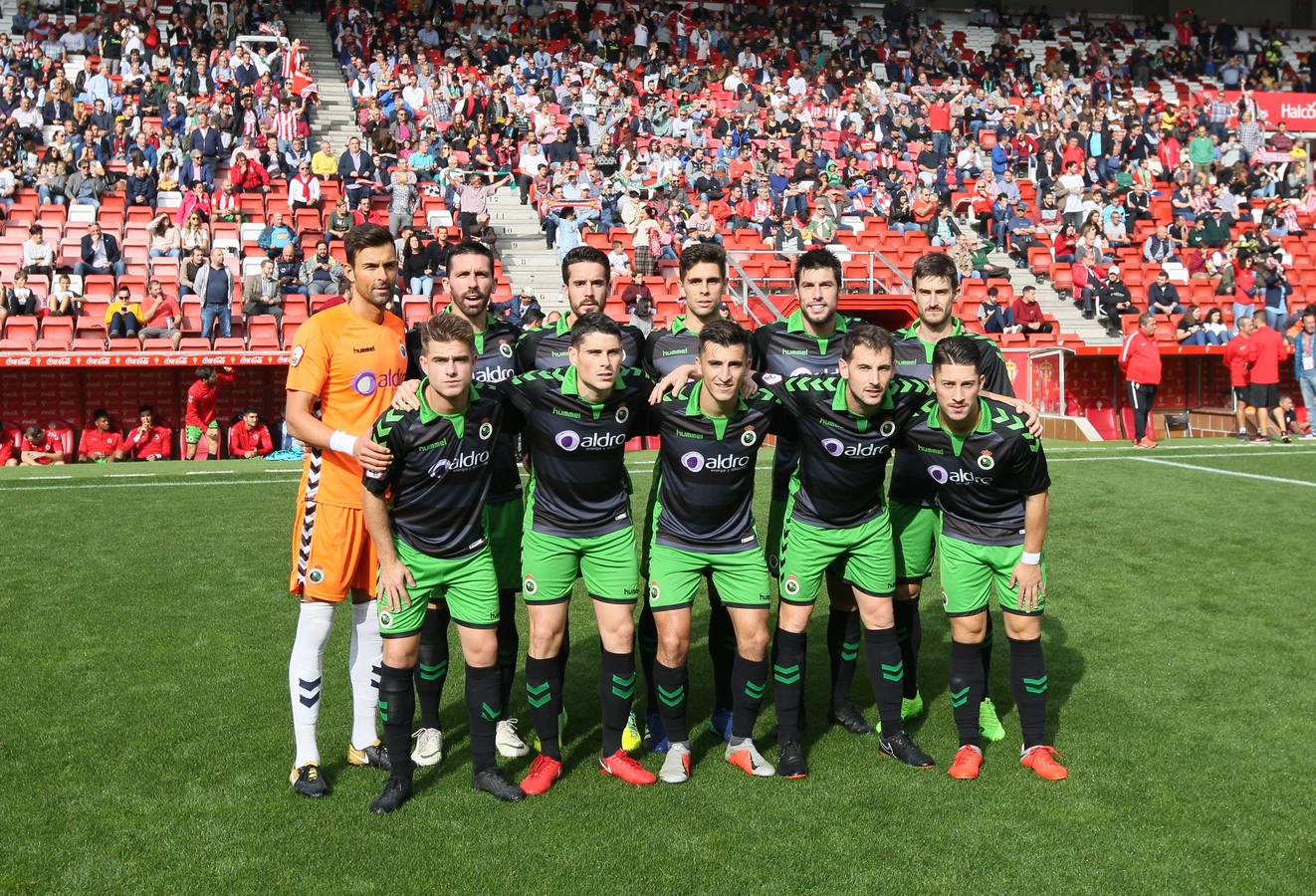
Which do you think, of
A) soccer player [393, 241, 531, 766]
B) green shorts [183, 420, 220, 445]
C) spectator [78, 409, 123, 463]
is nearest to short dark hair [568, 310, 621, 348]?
soccer player [393, 241, 531, 766]

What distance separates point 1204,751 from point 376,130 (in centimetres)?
2101

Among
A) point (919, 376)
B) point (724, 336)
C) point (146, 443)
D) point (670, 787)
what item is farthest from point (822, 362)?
point (146, 443)

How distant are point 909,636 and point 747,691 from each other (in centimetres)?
115

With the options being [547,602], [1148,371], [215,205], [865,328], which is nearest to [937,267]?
[865,328]

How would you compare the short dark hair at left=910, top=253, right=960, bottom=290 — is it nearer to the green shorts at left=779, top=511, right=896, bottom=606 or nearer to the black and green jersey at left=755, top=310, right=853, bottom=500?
the black and green jersey at left=755, top=310, right=853, bottom=500

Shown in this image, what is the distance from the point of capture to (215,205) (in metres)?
21.3

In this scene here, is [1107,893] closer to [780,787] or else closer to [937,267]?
[780,787]

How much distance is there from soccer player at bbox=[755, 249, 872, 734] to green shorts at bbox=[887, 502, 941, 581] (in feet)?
1.02

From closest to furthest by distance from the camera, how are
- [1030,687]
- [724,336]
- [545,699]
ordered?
[724,336]
[545,699]
[1030,687]

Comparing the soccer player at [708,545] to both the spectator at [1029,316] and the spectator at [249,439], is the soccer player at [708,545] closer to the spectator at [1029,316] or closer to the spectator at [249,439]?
the spectator at [249,439]

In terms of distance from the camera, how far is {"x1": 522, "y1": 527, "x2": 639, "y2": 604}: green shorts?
17.4 feet

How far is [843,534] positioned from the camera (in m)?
5.50

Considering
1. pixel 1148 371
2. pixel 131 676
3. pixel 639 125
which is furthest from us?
pixel 639 125

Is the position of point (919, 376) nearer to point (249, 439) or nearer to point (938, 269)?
point (938, 269)
